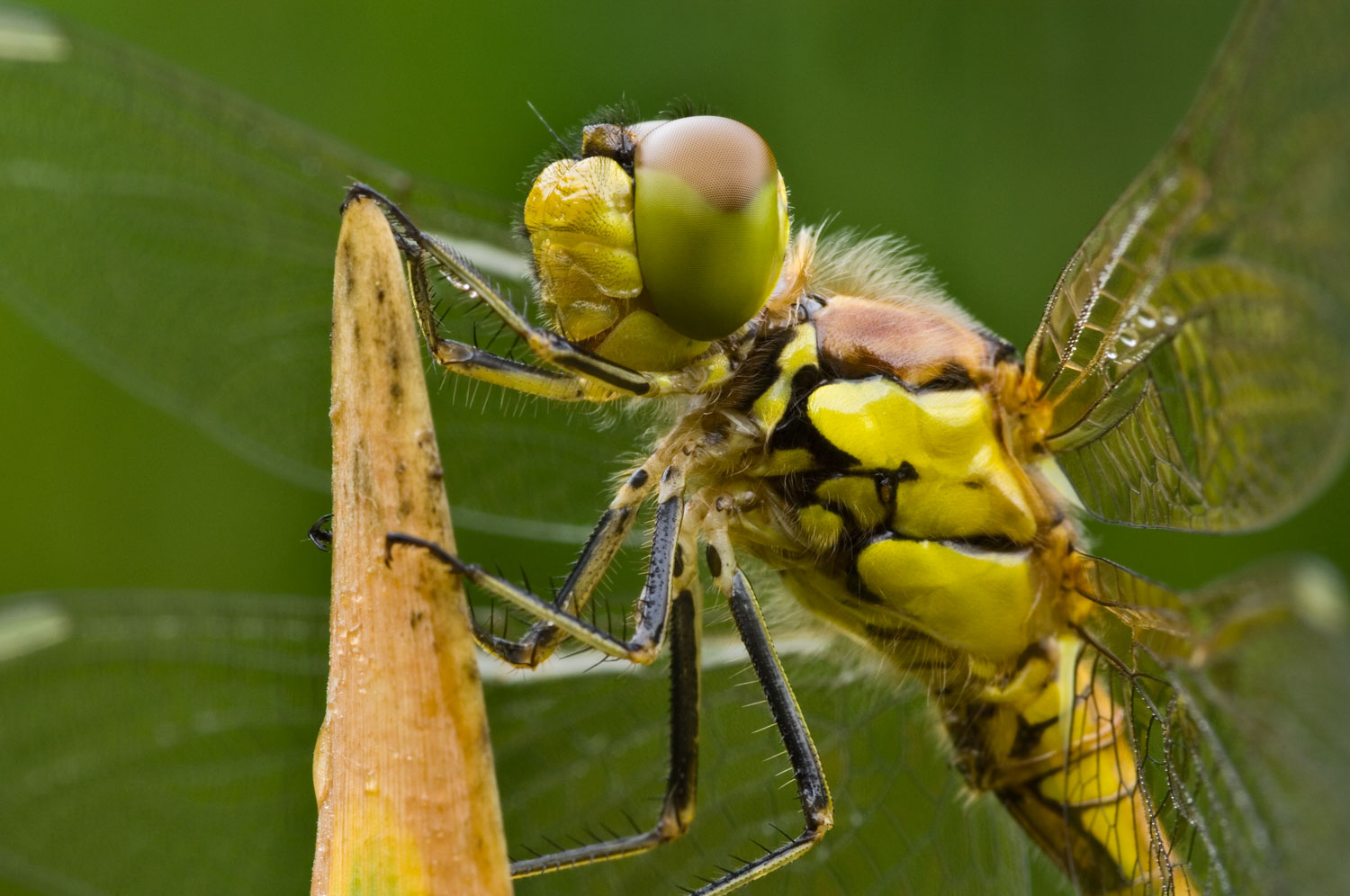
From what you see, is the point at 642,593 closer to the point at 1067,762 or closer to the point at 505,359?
the point at 505,359

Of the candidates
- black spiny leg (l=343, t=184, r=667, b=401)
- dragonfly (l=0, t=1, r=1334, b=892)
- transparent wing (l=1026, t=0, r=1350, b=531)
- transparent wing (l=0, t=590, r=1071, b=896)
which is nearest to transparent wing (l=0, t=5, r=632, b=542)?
dragonfly (l=0, t=1, r=1334, b=892)

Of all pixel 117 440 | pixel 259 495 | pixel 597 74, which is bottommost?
pixel 259 495

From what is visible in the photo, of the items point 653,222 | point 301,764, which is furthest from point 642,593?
point 301,764

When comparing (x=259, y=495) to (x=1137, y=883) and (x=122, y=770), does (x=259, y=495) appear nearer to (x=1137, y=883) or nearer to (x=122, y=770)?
(x=122, y=770)

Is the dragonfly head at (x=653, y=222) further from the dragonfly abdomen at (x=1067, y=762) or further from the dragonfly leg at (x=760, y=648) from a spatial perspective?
the dragonfly abdomen at (x=1067, y=762)

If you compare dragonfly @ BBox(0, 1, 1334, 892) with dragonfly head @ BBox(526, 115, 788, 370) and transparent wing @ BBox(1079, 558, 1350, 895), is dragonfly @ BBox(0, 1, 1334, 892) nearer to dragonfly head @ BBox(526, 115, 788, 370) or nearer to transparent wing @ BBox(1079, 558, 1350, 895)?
transparent wing @ BBox(1079, 558, 1350, 895)

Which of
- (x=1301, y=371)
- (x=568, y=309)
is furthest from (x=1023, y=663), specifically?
(x=568, y=309)
